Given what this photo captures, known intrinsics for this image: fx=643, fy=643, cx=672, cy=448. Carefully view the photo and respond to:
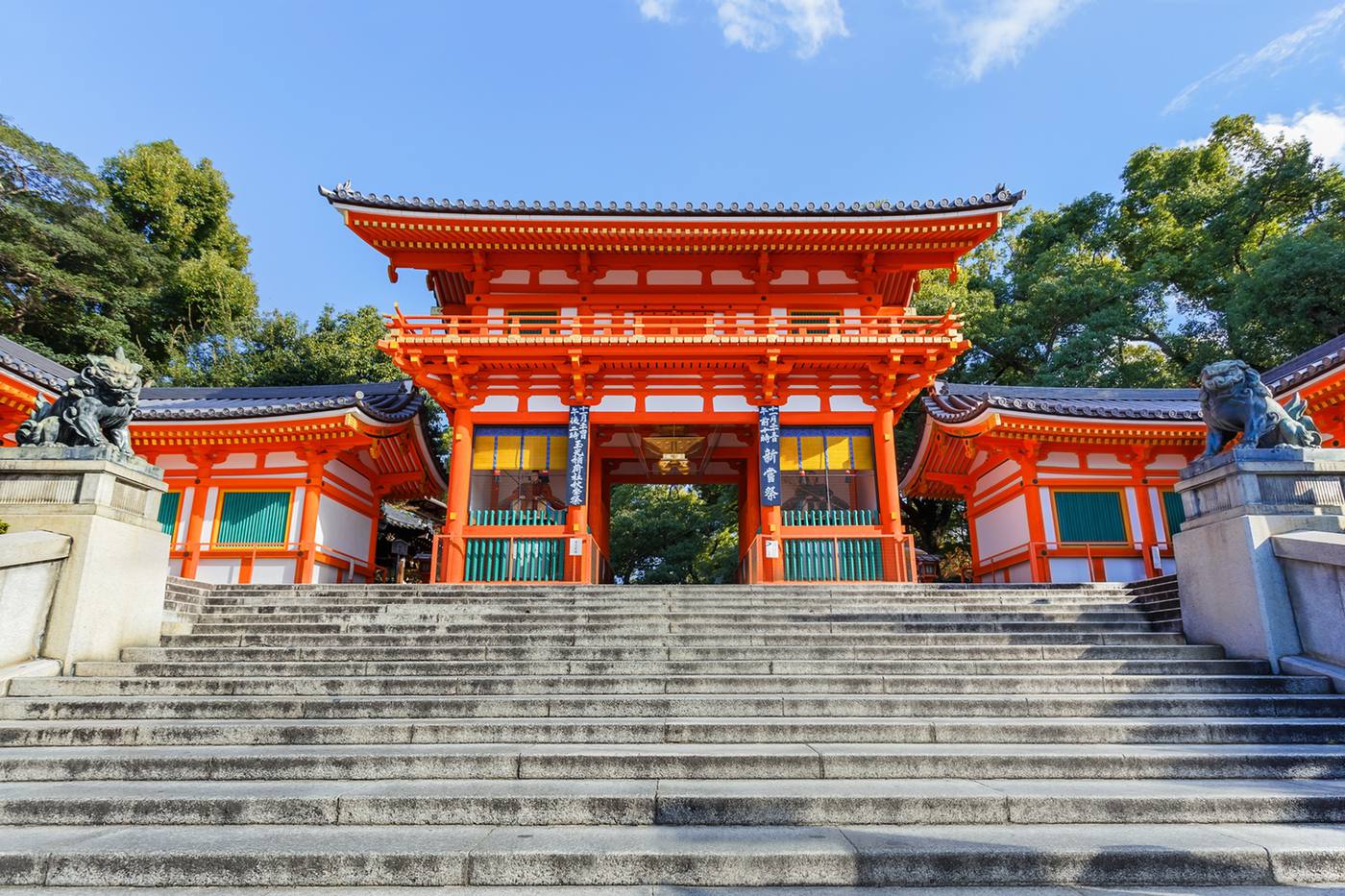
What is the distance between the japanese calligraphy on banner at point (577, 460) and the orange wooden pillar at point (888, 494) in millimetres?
5571

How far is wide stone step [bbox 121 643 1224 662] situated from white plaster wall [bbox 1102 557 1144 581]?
716 cm

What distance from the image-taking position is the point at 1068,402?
14.8 metres

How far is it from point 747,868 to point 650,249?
12.1 meters

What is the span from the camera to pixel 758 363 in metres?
12.4

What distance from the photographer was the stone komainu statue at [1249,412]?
6.21 meters

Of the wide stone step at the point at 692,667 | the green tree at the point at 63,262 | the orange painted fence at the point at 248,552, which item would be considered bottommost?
the wide stone step at the point at 692,667

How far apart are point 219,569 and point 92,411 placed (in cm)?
751

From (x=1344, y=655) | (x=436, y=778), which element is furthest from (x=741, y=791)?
(x=1344, y=655)

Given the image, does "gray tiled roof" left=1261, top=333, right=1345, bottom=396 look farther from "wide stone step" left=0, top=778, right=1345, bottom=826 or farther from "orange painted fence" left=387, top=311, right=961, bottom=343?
"wide stone step" left=0, top=778, right=1345, bottom=826

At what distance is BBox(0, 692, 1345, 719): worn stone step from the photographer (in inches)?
196

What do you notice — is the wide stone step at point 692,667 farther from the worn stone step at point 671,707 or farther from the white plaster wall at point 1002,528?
the white plaster wall at point 1002,528

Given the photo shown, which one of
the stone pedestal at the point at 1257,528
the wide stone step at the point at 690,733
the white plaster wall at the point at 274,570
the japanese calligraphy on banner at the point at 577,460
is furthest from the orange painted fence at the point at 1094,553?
the white plaster wall at the point at 274,570

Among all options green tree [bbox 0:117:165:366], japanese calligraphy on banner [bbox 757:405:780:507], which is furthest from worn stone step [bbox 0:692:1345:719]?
green tree [bbox 0:117:165:366]

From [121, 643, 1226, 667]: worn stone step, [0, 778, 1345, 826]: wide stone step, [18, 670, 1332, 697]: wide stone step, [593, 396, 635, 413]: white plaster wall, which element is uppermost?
[593, 396, 635, 413]: white plaster wall
